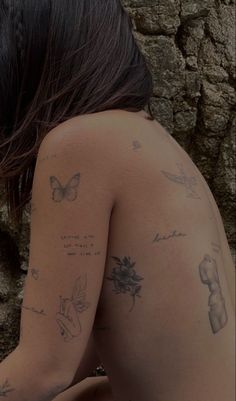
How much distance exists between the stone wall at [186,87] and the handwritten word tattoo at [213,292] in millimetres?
1163

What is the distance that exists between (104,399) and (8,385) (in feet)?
1.28

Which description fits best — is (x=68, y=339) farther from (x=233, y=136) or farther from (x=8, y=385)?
(x=233, y=136)

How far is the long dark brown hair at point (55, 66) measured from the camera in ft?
4.12

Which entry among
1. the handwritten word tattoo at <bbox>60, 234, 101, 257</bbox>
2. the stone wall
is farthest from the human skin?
the stone wall

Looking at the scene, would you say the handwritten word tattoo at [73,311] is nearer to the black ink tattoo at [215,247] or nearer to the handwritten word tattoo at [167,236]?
the handwritten word tattoo at [167,236]

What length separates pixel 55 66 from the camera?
49.5 inches

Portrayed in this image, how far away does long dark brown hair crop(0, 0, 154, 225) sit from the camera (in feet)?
4.12

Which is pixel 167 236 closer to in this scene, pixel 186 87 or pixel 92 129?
pixel 92 129

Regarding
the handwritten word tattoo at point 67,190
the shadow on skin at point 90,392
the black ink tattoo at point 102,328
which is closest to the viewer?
the handwritten word tattoo at point 67,190

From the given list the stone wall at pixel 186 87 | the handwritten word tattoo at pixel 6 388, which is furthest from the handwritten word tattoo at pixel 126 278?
the stone wall at pixel 186 87

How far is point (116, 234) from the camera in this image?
47.9 inches

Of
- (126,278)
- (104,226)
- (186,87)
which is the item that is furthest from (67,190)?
(186,87)

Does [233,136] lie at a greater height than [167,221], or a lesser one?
lesser

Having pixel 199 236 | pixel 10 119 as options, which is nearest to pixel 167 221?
pixel 199 236
